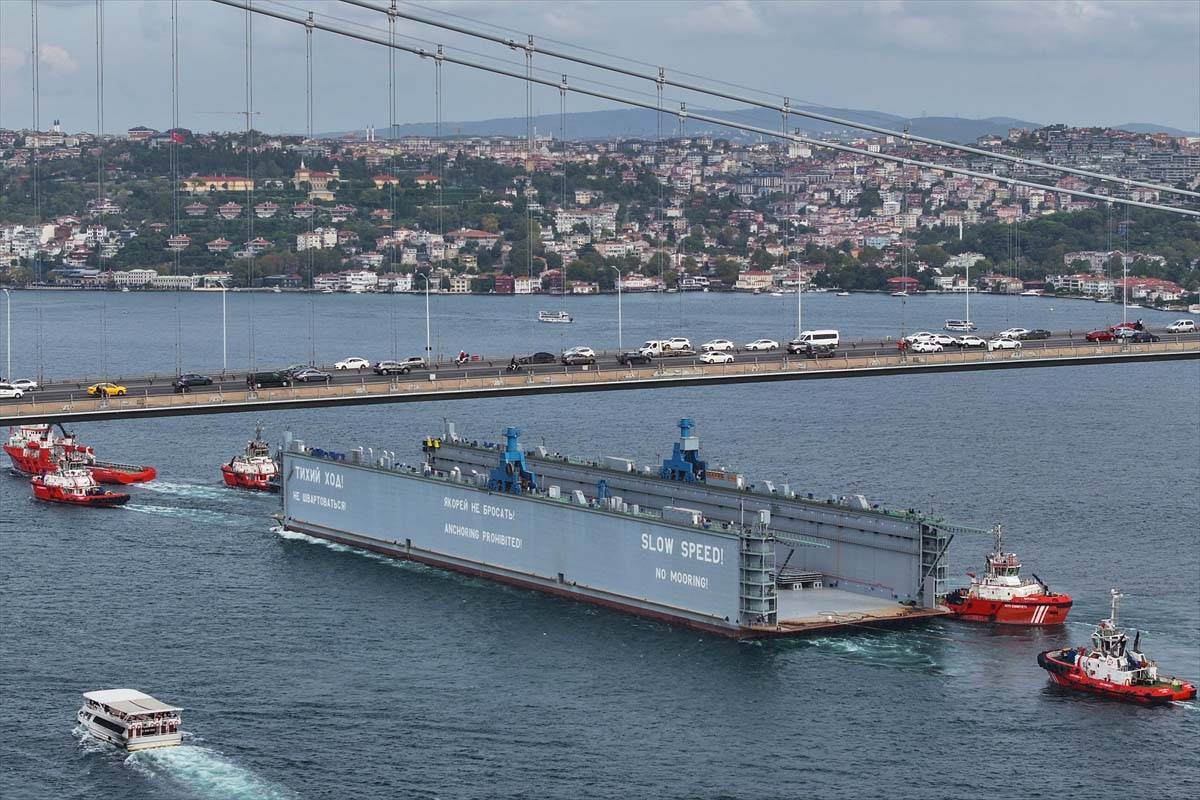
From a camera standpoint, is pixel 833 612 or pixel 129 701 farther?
pixel 833 612

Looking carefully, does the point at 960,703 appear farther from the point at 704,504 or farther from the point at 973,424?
the point at 973,424

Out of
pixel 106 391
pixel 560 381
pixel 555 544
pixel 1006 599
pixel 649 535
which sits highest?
pixel 560 381

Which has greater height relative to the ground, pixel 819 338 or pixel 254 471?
pixel 819 338

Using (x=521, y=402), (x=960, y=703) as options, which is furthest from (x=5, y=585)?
(x=521, y=402)

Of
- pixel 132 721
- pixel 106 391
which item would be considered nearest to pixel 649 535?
pixel 106 391

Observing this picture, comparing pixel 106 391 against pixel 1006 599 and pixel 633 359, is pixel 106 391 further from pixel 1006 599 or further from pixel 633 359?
pixel 1006 599

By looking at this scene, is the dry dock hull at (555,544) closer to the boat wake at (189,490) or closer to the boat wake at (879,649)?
the boat wake at (879,649)

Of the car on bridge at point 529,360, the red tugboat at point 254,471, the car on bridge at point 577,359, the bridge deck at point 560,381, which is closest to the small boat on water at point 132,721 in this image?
the bridge deck at point 560,381

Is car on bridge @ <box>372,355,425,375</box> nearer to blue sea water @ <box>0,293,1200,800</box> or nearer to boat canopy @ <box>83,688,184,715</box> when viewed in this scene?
blue sea water @ <box>0,293,1200,800</box>

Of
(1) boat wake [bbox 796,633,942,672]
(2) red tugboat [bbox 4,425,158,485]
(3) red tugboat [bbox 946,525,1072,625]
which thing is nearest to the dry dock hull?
(1) boat wake [bbox 796,633,942,672]
